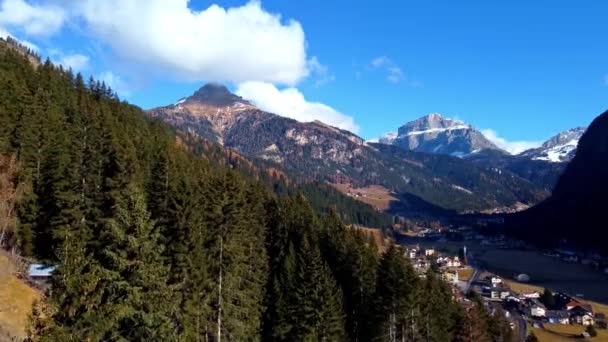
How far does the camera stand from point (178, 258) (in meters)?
39.5

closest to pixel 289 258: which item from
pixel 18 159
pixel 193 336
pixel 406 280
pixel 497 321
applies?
pixel 406 280

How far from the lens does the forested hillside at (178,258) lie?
83.5ft

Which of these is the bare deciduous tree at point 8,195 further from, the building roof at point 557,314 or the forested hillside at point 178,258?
the building roof at point 557,314

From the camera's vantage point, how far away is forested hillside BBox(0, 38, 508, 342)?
25.4 m

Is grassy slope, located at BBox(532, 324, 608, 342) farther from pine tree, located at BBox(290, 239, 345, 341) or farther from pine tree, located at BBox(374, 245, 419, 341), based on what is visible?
pine tree, located at BBox(290, 239, 345, 341)

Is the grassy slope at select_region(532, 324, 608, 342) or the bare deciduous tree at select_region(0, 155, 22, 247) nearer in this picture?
the bare deciduous tree at select_region(0, 155, 22, 247)

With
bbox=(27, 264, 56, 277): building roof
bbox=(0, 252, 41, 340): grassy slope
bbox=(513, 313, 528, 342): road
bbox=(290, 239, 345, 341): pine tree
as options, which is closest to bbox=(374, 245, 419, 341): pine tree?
bbox=(290, 239, 345, 341): pine tree

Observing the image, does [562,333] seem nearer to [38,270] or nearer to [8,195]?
[38,270]

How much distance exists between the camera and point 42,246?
5459cm

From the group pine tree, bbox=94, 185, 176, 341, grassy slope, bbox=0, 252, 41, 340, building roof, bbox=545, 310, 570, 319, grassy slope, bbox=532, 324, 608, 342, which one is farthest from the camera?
building roof, bbox=545, 310, 570, 319

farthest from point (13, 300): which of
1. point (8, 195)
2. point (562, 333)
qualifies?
point (562, 333)

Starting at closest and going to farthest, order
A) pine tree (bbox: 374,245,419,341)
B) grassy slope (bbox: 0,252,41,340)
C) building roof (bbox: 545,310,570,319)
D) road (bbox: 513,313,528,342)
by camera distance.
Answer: grassy slope (bbox: 0,252,41,340)
pine tree (bbox: 374,245,419,341)
road (bbox: 513,313,528,342)
building roof (bbox: 545,310,570,319)

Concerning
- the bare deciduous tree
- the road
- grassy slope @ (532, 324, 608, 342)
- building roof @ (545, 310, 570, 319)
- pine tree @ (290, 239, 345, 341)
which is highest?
the bare deciduous tree

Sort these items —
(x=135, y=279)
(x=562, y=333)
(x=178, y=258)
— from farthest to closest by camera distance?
(x=562, y=333), (x=178, y=258), (x=135, y=279)
